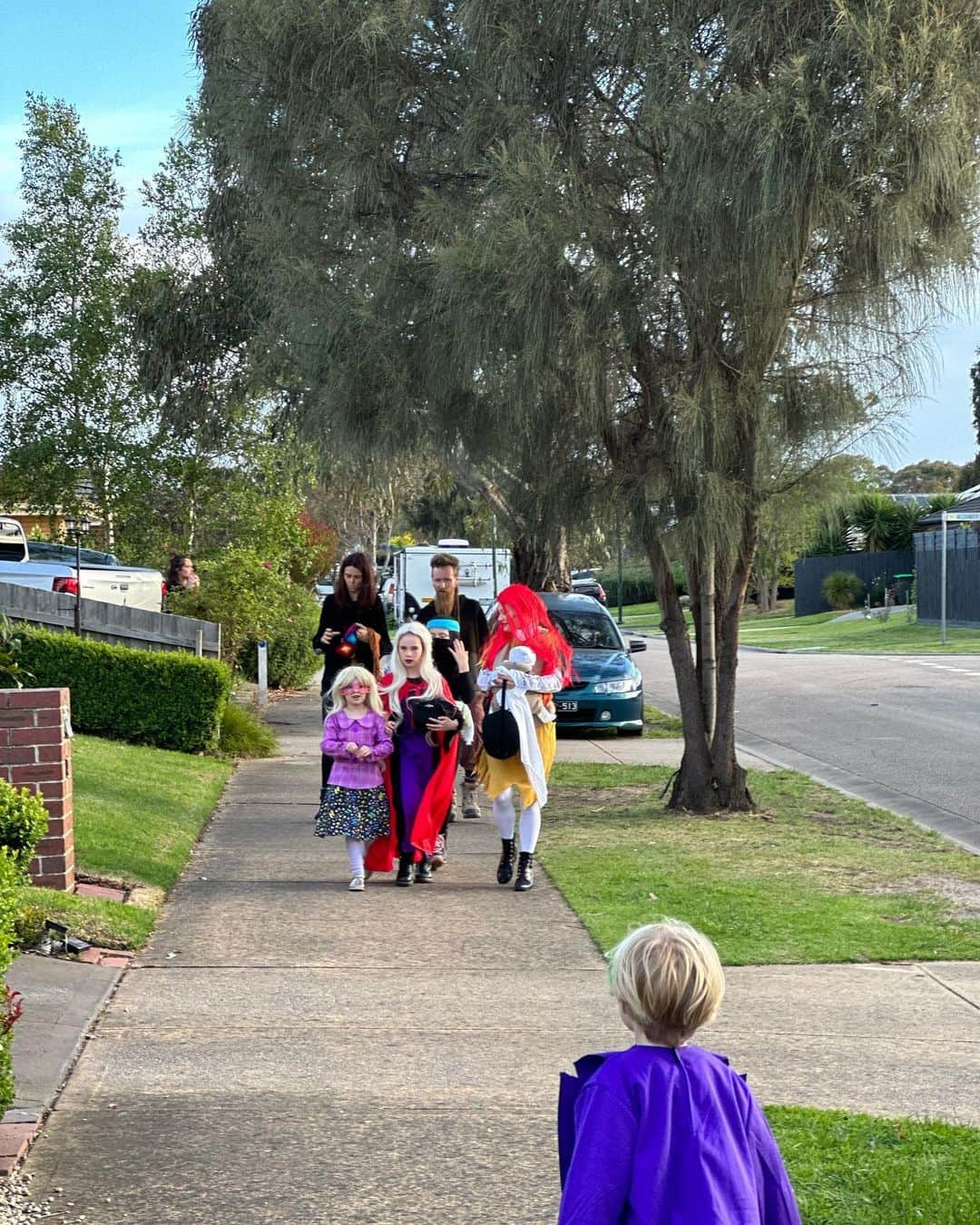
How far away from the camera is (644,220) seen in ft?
33.1

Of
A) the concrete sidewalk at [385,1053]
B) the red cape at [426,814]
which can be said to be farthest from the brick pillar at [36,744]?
the red cape at [426,814]

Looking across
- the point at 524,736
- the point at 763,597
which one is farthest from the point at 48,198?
the point at 763,597

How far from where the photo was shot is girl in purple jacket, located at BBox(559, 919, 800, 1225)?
A: 2660 mm

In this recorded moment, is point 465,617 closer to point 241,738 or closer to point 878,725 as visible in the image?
point 241,738

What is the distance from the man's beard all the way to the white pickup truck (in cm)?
775

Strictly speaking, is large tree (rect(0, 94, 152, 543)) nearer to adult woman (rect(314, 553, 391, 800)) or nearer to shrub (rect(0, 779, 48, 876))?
adult woman (rect(314, 553, 391, 800))

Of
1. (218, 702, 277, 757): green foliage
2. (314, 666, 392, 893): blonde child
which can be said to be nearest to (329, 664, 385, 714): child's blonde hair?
(314, 666, 392, 893): blonde child

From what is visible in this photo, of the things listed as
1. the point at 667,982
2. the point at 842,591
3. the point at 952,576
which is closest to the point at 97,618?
the point at 667,982

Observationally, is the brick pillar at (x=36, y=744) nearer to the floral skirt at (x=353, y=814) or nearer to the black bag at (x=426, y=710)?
the floral skirt at (x=353, y=814)

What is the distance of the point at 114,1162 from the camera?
4.30 meters

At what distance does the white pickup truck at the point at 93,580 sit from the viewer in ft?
56.9

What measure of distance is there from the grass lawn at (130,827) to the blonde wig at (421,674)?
156cm

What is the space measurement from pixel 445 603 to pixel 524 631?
1546mm

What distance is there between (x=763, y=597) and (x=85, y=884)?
Answer: 58.0 m
